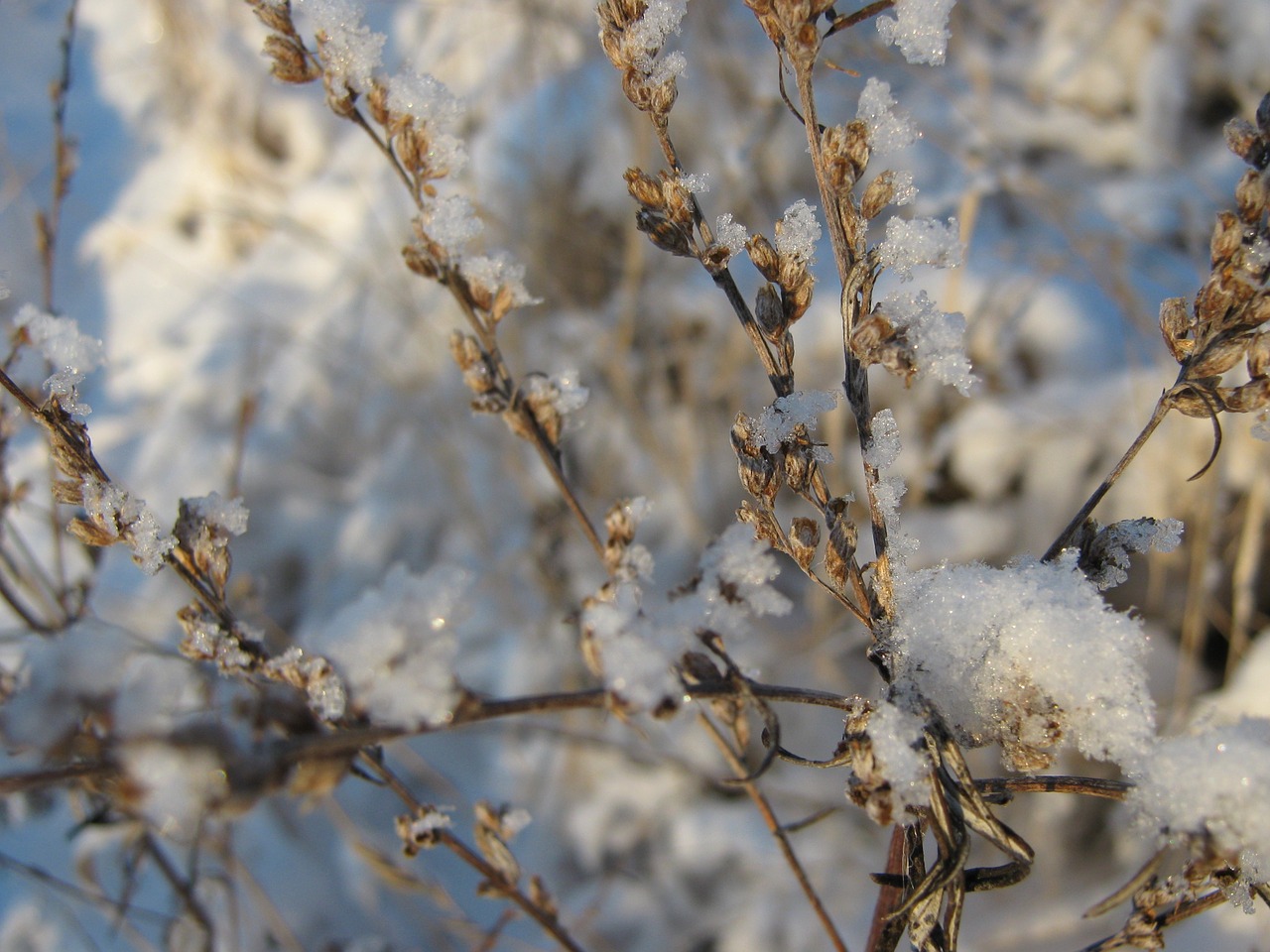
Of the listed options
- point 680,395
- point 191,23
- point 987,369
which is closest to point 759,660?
point 680,395

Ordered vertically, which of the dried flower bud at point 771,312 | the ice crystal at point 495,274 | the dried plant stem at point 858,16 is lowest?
the dried flower bud at point 771,312

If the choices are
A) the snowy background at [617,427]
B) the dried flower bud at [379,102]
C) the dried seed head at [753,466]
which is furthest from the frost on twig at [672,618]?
the snowy background at [617,427]

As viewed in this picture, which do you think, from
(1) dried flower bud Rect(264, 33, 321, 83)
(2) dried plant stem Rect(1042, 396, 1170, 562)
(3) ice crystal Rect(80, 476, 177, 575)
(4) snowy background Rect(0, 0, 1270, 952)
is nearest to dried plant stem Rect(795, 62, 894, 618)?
(2) dried plant stem Rect(1042, 396, 1170, 562)

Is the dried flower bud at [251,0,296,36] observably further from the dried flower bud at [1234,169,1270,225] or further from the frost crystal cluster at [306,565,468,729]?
the dried flower bud at [1234,169,1270,225]

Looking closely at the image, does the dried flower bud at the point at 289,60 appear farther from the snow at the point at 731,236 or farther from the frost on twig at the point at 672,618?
the frost on twig at the point at 672,618

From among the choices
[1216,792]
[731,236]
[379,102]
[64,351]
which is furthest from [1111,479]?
[64,351]

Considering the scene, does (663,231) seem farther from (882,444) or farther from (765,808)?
(765,808)

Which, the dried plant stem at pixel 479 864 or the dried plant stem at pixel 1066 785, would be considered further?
the dried plant stem at pixel 479 864
